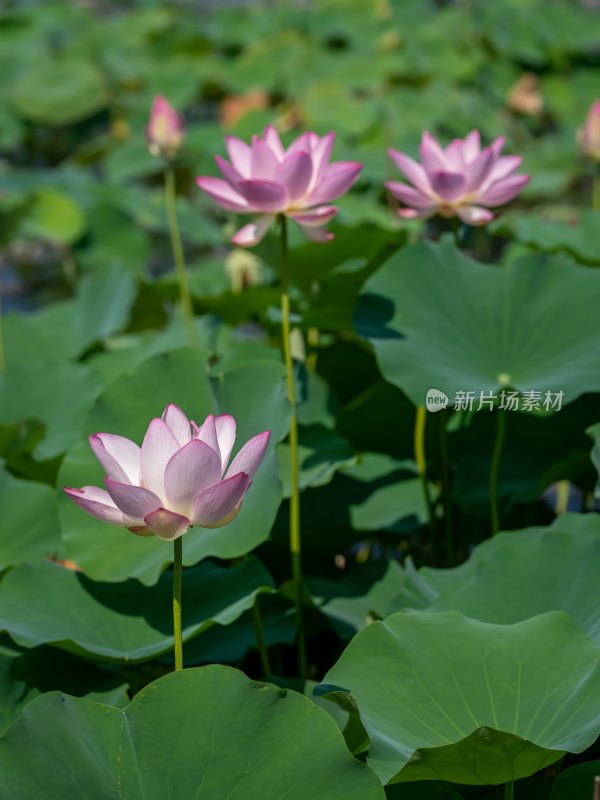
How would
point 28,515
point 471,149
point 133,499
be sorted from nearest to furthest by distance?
point 133,499, point 28,515, point 471,149

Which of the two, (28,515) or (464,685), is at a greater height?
(464,685)

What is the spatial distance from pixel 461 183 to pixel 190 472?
704mm

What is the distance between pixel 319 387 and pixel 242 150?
→ 43 cm

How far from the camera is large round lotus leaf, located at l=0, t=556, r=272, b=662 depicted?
1.11 m

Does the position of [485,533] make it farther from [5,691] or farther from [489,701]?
[5,691]

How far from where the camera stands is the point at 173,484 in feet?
2.71

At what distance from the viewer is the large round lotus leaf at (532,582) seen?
3.61ft

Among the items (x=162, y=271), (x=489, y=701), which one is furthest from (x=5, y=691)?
(x=162, y=271)

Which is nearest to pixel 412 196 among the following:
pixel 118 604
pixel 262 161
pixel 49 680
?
pixel 262 161

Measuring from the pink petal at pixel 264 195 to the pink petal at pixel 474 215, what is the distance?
0.32m

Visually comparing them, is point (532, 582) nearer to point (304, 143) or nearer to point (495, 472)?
point (495, 472)

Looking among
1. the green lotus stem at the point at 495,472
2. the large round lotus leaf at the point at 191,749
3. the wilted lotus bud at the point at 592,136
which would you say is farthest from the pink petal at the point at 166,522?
the wilted lotus bud at the point at 592,136

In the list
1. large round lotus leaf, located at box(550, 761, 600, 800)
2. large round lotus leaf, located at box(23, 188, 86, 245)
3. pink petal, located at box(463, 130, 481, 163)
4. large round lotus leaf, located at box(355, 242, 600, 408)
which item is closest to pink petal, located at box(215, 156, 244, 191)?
large round lotus leaf, located at box(355, 242, 600, 408)

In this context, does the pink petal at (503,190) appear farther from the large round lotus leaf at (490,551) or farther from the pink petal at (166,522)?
the pink petal at (166,522)
